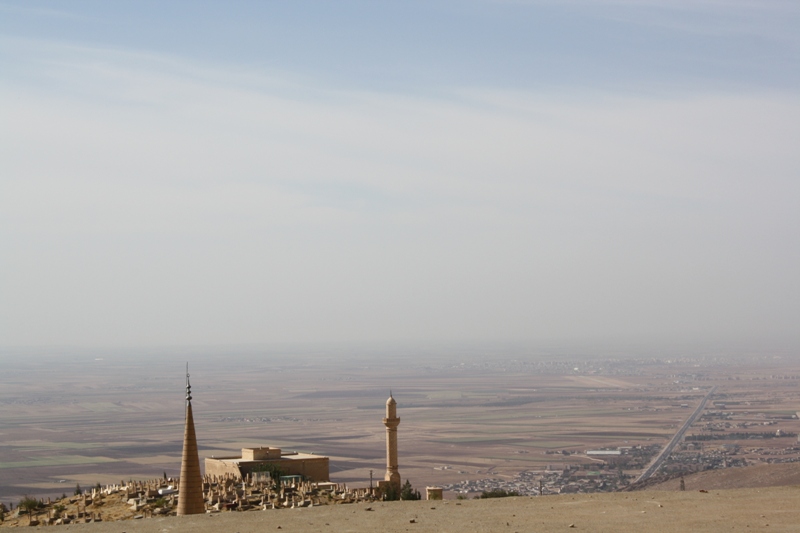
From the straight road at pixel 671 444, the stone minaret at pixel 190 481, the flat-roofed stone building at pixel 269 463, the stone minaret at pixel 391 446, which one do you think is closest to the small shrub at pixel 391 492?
the stone minaret at pixel 391 446

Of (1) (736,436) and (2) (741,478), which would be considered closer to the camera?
(2) (741,478)

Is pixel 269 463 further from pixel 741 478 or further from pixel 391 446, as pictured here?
pixel 741 478

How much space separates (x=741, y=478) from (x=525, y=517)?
100 feet

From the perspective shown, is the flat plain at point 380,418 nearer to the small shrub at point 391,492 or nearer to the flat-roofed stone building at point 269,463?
the flat-roofed stone building at point 269,463

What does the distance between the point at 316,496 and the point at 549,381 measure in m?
158

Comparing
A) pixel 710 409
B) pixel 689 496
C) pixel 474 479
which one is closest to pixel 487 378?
pixel 710 409

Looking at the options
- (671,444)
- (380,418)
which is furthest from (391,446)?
(380,418)

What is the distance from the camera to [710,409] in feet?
406

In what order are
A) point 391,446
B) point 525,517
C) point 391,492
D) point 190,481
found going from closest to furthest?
point 525,517 < point 190,481 < point 391,492 < point 391,446

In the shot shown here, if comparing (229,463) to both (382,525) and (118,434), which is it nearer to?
(382,525)

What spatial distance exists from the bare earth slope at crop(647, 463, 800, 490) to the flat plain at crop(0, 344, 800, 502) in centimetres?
2079

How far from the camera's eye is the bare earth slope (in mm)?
39019

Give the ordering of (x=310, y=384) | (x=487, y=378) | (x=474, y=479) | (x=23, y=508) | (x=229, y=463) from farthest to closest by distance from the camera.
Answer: (x=487, y=378)
(x=310, y=384)
(x=474, y=479)
(x=229, y=463)
(x=23, y=508)

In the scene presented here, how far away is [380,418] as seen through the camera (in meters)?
117
